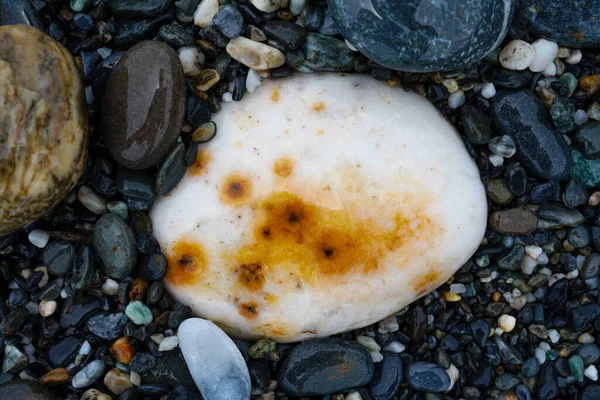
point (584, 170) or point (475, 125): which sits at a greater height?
point (475, 125)

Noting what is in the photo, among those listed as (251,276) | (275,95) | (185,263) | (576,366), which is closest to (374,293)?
(251,276)

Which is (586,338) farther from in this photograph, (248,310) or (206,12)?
(206,12)

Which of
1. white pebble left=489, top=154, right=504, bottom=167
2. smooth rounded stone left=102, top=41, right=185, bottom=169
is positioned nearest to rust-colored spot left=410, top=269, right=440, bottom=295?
white pebble left=489, top=154, right=504, bottom=167

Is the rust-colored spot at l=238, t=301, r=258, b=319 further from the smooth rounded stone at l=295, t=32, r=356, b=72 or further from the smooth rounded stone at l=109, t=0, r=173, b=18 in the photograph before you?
the smooth rounded stone at l=109, t=0, r=173, b=18

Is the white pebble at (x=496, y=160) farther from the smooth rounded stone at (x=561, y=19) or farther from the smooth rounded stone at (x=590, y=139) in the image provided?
the smooth rounded stone at (x=561, y=19)

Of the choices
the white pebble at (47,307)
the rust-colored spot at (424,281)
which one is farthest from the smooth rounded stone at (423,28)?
the white pebble at (47,307)

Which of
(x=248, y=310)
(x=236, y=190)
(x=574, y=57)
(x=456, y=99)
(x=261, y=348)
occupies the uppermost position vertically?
(x=574, y=57)
